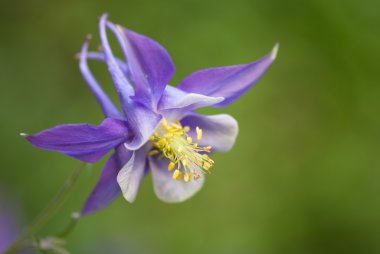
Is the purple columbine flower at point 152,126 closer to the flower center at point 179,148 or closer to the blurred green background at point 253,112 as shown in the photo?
the flower center at point 179,148

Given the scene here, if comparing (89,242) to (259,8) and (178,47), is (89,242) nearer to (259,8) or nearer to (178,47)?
(178,47)

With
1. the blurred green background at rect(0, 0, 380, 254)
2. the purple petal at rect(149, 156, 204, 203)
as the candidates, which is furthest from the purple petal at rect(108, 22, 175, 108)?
the blurred green background at rect(0, 0, 380, 254)

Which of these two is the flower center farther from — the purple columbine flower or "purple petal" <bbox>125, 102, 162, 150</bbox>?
"purple petal" <bbox>125, 102, 162, 150</bbox>

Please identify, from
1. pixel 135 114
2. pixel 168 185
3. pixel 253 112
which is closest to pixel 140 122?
pixel 135 114

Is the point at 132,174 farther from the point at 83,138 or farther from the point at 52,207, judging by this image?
the point at 52,207

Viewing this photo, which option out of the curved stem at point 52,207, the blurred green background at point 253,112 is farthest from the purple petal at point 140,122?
the blurred green background at point 253,112

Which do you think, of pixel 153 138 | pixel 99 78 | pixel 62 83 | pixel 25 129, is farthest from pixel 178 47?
pixel 153 138
